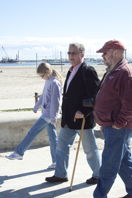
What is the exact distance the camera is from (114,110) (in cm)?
394

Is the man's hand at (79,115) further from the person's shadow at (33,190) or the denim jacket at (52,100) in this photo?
the person's shadow at (33,190)

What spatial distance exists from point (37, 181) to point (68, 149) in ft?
2.08

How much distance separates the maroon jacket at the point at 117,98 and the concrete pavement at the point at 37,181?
47.7 inches

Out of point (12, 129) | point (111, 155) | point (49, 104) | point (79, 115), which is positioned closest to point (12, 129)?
point (12, 129)

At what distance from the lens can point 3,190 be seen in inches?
194

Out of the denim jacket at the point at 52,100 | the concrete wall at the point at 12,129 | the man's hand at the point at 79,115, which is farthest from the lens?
the concrete wall at the point at 12,129

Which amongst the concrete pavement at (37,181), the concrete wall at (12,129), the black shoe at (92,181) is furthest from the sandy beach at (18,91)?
the black shoe at (92,181)

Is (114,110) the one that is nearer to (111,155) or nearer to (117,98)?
(117,98)

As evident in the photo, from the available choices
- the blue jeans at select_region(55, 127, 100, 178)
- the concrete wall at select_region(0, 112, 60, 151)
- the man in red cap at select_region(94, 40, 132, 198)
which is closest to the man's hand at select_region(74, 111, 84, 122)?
the blue jeans at select_region(55, 127, 100, 178)

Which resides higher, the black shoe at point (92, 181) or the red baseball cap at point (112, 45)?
the red baseball cap at point (112, 45)

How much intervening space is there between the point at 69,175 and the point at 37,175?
0.45 metres

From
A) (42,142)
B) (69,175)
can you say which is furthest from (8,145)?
(69,175)

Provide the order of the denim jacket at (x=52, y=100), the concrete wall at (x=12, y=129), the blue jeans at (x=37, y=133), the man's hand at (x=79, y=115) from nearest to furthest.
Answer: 1. the man's hand at (x=79, y=115)
2. the denim jacket at (x=52, y=100)
3. the blue jeans at (x=37, y=133)
4. the concrete wall at (x=12, y=129)

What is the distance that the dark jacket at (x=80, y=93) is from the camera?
15.5 ft
